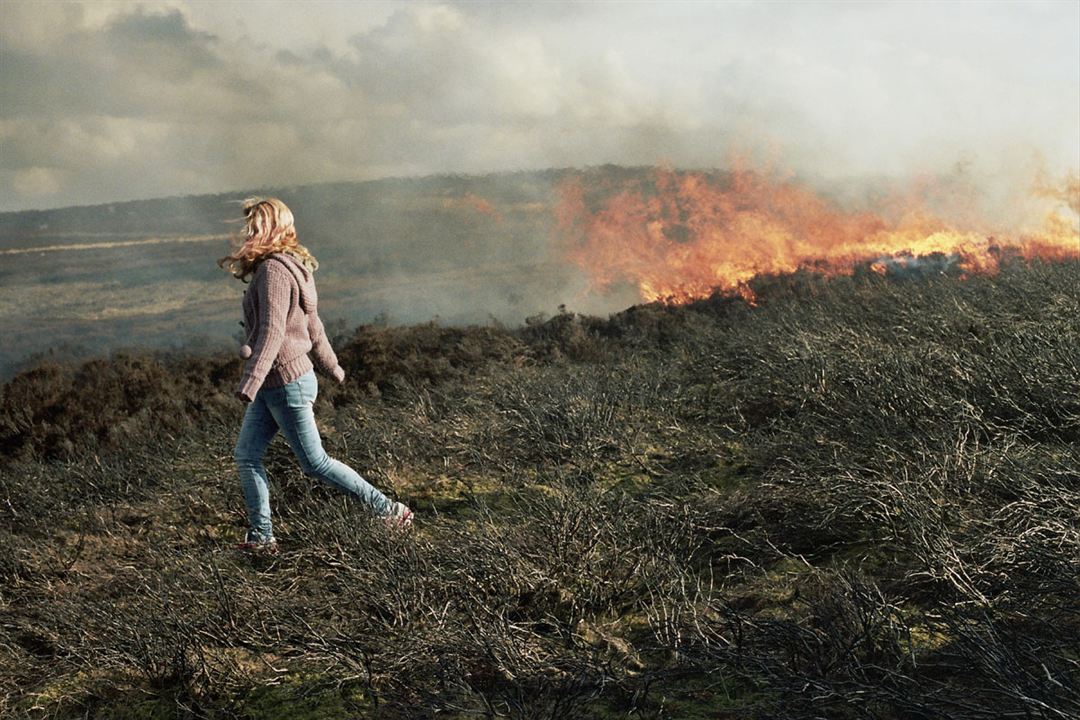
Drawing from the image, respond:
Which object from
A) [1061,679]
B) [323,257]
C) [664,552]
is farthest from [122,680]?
[323,257]

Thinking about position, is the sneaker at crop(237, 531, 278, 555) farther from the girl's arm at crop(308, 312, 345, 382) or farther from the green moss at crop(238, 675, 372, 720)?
the green moss at crop(238, 675, 372, 720)

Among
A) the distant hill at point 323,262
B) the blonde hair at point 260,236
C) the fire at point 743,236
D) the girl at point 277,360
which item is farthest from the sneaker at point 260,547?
the distant hill at point 323,262

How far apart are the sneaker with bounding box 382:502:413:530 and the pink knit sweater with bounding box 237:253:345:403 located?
2.59ft

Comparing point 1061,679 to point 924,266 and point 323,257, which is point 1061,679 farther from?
point 323,257

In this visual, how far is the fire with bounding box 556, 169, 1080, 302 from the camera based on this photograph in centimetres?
1469

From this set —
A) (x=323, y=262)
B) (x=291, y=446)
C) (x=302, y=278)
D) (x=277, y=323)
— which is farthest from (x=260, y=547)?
(x=323, y=262)

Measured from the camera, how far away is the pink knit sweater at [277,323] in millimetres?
4239

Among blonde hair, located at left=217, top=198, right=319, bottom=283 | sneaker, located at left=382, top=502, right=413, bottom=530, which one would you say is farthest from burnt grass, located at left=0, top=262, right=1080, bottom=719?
blonde hair, located at left=217, top=198, right=319, bottom=283

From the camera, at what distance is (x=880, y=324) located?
8930mm

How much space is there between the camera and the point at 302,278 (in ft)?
14.7

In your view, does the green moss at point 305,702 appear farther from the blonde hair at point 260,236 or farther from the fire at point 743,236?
the fire at point 743,236

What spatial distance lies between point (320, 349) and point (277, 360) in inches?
12.6

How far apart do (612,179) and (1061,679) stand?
18.6m

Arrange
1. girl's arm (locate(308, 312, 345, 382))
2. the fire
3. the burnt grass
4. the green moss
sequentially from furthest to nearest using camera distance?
the fire < girl's arm (locate(308, 312, 345, 382)) < the green moss < the burnt grass
